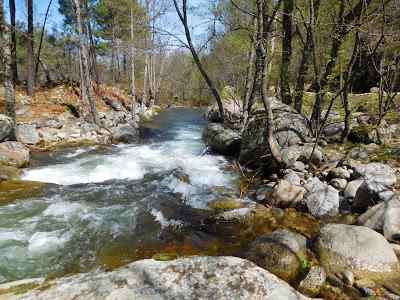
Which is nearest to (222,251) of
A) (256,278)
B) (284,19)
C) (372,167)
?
(256,278)

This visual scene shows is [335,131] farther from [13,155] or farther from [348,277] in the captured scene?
[13,155]

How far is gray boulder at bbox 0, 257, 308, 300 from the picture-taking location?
101 inches

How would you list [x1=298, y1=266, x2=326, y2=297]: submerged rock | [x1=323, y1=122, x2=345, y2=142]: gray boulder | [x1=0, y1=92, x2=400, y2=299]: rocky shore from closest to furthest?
[x1=0, y1=92, x2=400, y2=299]: rocky shore → [x1=298, y1=266, x2=326, y2=297]: submerged rock → [x1=323, y1=122, x2=345, y2=142]: gray boulder

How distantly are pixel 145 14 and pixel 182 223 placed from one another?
16.3 metres

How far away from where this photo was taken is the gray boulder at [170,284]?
2574 mm

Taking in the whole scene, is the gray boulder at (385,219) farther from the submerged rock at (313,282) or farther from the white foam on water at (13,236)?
the white foam on water at (13,236)

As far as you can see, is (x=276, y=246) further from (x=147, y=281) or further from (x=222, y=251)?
(x=147, y=281)

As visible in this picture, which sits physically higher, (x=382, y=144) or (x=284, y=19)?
(x=284, y=19)

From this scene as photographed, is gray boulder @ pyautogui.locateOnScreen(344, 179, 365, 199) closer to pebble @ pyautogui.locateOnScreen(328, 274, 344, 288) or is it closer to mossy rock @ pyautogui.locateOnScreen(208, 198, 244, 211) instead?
mossy rock @ pyautogui.locateOnScreen(208, 198, 244, 211)

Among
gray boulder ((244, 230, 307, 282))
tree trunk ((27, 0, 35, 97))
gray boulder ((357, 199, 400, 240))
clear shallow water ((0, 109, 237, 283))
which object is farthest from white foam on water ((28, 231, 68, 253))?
tree trunk ((27, 0, 35, 97))

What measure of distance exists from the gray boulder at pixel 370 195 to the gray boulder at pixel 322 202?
0.41 metres

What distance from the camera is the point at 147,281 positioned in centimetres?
272

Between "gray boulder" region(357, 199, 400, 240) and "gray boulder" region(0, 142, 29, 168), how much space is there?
8431 millimetres

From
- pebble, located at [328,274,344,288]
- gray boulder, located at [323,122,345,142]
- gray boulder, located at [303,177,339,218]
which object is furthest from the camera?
gray boulder, located at [323,122,345,142]
